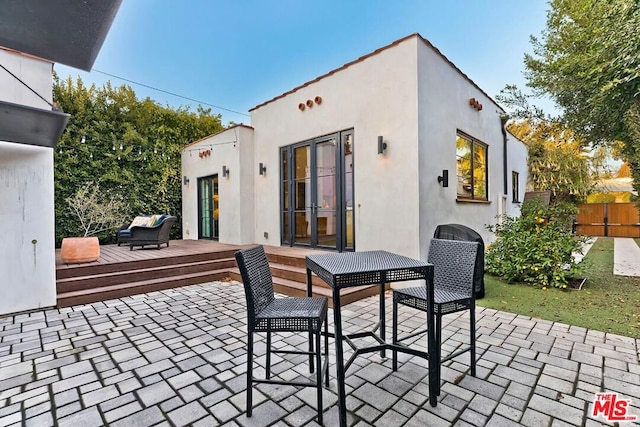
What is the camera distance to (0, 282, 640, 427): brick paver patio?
1.92 meters

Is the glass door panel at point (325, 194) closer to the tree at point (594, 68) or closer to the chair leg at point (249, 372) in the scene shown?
the chair leg at point (249, 372)

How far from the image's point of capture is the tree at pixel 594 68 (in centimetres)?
419

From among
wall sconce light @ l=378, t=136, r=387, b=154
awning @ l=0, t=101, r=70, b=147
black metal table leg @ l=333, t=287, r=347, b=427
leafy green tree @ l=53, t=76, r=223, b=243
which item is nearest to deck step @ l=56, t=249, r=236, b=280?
awning @ l=0, t=101, r=70, b=147

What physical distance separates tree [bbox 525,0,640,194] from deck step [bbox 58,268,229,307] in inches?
275

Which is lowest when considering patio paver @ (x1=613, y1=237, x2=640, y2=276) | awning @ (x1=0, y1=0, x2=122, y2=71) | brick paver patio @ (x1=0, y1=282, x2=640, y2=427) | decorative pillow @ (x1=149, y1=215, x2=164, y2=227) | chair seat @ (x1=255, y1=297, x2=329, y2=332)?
brick paver patio @ (x1=0, y1=282, x2=640, y2=427)

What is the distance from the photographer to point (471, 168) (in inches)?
265

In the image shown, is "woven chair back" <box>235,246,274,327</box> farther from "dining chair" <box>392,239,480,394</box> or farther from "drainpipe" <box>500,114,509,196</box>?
"drainpipe" <box>500,114,509,196</box>

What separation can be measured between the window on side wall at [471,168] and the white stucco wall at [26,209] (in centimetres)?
673

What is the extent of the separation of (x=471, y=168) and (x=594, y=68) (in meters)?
2.53

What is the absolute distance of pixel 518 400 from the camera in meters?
2.04

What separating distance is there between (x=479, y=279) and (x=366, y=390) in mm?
2895

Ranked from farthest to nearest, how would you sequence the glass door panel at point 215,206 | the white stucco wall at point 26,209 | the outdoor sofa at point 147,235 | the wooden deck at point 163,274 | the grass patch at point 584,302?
the glass door panel at point 215,206 → the outdoor sofa at point 147,235 → the wooden deck at point 163,274 → the white stucco wall at point 26,209 → the grass patch at point 584,302

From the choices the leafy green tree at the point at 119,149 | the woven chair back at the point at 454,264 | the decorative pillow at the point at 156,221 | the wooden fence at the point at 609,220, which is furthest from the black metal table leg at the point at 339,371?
the wooden fence at the point at 609,220

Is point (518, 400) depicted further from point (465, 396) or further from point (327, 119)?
point (327, 119)
